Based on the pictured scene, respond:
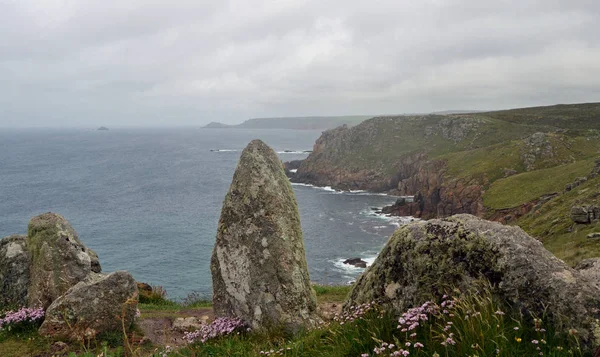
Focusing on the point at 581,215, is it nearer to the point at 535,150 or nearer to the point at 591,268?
the point at 591,268

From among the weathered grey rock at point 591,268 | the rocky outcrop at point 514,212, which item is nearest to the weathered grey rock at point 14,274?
the weathered grey rock at point 591,268

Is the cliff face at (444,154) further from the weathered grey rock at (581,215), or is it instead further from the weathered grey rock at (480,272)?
the weathered grey rock at (480,272)

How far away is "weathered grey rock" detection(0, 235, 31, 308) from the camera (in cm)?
1680

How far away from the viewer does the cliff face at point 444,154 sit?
83.0 metres

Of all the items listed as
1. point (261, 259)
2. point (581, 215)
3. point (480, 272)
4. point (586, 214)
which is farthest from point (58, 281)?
point (586, 214)

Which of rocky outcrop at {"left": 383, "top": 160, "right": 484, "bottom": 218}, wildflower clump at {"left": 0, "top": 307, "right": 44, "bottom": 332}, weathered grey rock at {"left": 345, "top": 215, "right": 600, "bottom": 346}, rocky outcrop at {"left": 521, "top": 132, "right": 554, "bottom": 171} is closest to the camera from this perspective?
weathered grey rock at {"left": 345, "top": 215, "right": 600, "bottom": 346}

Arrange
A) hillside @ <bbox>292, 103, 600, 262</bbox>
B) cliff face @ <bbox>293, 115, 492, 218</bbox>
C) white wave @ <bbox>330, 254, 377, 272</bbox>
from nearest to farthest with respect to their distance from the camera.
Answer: white wave @ <bbox>330, 254, 377, 272</bbox> < hillside @ <bbox>292, 103, 600, 262</bbox> < cliff face @ <bbox>293, 115, 492, 218</bbox>

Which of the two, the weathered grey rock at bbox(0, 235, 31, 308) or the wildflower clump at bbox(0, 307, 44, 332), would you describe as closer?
the wildflower clump at bbox(0, 307, 44, 332)

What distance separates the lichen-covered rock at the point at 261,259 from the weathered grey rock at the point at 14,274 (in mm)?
9684

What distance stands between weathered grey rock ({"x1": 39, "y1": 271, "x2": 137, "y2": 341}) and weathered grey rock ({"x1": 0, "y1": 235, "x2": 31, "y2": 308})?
3.70 metres

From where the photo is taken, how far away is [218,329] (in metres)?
10.5

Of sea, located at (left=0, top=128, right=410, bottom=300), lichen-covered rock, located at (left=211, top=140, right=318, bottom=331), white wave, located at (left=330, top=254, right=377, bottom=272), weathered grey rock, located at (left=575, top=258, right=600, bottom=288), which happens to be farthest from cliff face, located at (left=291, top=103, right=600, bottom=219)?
weathered grey rock, located at (left=575, top=258, right=600, bottom=288)

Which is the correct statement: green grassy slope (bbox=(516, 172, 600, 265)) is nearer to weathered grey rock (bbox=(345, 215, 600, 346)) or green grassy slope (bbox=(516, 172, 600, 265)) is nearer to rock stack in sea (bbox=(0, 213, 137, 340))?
weathered grey rock (bbox=(345, 215, 600, 346))

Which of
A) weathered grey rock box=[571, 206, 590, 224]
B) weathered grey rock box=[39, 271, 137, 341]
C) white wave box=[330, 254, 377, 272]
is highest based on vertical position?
weathered grey rock box=[39, 271, 137, 341]
